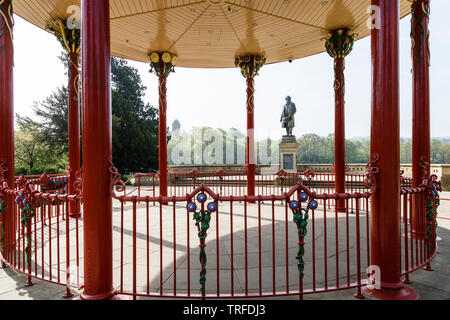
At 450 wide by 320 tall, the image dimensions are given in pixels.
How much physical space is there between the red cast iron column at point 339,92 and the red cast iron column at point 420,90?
9.73 feet

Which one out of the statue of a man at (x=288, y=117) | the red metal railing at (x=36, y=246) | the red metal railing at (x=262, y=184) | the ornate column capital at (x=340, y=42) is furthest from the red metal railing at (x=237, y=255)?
the statue of a man at (x=288, y=117)

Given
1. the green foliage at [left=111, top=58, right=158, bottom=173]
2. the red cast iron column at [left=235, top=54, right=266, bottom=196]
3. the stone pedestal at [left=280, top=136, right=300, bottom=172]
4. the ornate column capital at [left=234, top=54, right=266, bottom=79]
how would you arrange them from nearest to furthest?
the red cast iron column at [left=235, top=54, right=266, bottom=196], the ornate column capital at [left=234, top=54, right=266, bottom=79], the stone pedestal at [left=280, top=136, right=300, bottom=172], the green foliage at [left=111, top=58, right=158, bottom=173]

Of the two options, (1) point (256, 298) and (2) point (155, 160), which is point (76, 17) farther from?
(2) point (155, 160)

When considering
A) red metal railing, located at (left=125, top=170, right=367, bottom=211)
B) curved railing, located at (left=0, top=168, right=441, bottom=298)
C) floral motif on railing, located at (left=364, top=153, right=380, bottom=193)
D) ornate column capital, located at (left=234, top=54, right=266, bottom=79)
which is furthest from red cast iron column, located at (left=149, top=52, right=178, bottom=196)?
floral motif on railing, located at (left=364, top=153, right=380, bottom=193)

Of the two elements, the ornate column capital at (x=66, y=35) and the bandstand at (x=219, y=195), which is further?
the ornate column capital at (x=66, y=35)

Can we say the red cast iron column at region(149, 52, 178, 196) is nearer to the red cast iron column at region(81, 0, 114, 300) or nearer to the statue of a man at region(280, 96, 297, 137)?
the red cast iron column at region(81, 0, 114, 300)

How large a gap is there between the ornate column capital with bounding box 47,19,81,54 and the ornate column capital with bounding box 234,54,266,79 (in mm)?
5415

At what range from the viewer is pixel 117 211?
8828mm

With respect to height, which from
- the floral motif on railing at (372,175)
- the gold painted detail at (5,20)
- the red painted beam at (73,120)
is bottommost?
the floral motif on railing at (372,175)

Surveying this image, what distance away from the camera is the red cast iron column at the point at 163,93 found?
973cm

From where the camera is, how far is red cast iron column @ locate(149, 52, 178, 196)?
9.73 meters

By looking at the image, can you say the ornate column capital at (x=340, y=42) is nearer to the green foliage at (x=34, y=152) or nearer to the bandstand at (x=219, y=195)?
the bandstand at (x=219, y=195)

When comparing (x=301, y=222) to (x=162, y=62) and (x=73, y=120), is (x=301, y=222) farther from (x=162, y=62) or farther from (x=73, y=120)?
(x=162, y=62)
